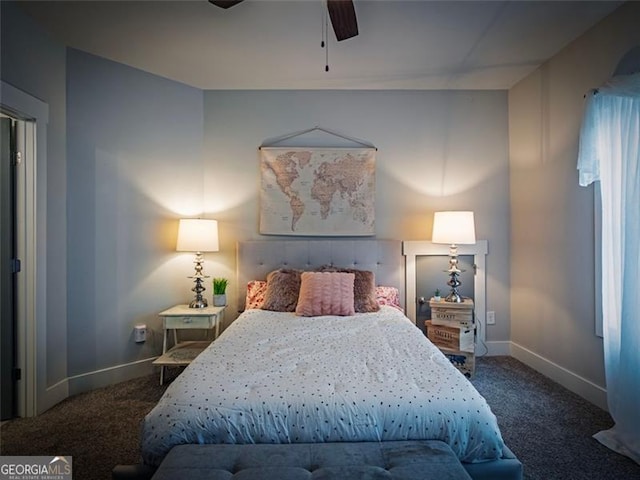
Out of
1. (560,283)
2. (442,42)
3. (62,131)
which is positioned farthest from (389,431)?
(62,131)

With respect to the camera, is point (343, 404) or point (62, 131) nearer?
point (343, 404)

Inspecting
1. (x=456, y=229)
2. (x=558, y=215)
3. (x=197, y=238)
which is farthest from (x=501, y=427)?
(x=197, y=238)

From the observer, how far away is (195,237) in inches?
119

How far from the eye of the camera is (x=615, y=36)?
234 centimetres

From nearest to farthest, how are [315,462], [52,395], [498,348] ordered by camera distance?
[315,462] → [52,395] → [498,348]

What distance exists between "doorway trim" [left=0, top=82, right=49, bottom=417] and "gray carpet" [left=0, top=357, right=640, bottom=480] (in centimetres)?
25

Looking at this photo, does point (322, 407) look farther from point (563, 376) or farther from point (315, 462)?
point (563, 376)

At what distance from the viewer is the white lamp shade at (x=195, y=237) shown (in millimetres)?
3025

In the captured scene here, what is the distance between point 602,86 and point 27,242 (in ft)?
13.4

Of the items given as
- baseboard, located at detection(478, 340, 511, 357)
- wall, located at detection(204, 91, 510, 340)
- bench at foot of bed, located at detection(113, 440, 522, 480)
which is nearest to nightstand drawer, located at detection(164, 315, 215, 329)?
wall, located at detection(204, 91, 510, 340)

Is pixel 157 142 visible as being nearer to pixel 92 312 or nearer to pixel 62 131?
pixel 62 131

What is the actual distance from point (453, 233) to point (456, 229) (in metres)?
0.04

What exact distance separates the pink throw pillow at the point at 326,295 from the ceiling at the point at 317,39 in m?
1.88

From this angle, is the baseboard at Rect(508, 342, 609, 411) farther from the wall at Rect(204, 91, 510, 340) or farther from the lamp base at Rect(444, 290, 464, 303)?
the lamp base at Rect(444, 290, 464, 303)
